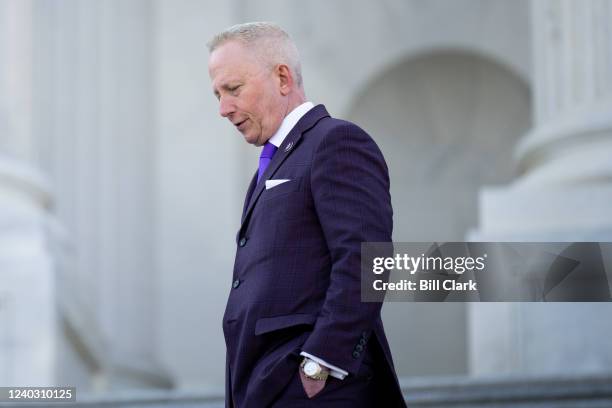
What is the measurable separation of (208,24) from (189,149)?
4.66 feet

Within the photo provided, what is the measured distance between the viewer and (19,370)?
8125 mm

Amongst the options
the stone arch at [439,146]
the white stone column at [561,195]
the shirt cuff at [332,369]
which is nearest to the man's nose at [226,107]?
the shirt cuff at [332,369]

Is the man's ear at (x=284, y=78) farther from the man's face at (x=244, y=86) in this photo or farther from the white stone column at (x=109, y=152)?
the white stone column at (x=109, y=152)

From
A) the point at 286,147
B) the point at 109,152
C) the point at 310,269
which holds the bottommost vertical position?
the point at 310,269

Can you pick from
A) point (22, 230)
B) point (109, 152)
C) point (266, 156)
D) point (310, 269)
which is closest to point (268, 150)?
point (266, 156)

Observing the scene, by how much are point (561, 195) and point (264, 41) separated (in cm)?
494

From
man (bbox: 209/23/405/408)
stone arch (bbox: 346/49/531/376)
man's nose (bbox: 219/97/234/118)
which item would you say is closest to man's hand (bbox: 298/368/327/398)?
man (bbox: 209/23/405/408)

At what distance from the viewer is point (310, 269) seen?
10.9ft

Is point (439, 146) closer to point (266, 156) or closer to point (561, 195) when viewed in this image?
point (561, 195)

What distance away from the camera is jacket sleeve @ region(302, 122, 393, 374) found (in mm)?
3154

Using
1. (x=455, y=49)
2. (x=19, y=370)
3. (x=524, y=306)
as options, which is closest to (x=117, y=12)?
(x=455, y=49)

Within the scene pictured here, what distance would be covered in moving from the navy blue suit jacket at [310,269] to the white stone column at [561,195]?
161 inches

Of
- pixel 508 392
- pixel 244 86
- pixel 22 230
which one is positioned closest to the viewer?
pixel 244 86

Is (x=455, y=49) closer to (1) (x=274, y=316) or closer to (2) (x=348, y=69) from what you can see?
(2) (x=348, y=69)
